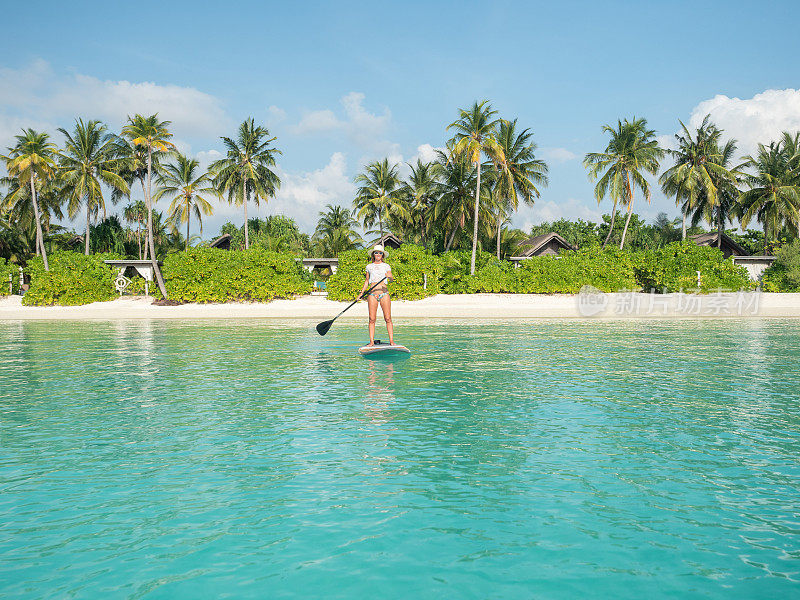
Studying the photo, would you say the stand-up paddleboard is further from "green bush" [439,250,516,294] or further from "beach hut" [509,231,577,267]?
"beach hut" [509,231,577,267]

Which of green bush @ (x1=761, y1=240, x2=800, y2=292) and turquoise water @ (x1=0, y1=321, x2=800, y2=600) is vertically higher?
green bush @ (x1=761, y1=240, x2=800, y2=292)

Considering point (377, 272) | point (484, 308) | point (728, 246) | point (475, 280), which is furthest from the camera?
point (728, 246)

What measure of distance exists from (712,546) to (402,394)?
5484mm

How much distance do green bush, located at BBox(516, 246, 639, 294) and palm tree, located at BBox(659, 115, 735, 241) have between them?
2128 centimetres

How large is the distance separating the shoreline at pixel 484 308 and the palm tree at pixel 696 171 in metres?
22.1

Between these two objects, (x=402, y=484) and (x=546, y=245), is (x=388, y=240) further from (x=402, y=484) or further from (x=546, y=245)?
(x=402, y=484)

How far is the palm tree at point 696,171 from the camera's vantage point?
2026 inches

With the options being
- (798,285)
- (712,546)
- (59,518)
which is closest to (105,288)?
(59,518)

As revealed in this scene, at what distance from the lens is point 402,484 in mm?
5250

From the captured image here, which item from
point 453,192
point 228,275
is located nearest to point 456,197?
point 453,192

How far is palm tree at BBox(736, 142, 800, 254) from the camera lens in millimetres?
50500

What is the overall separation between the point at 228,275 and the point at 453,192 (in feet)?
72.5

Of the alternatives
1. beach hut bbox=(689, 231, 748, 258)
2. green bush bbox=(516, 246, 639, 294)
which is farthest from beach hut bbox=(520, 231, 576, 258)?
green bush bbox=(516, 246, 639, 294)

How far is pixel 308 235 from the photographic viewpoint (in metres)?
67.6
